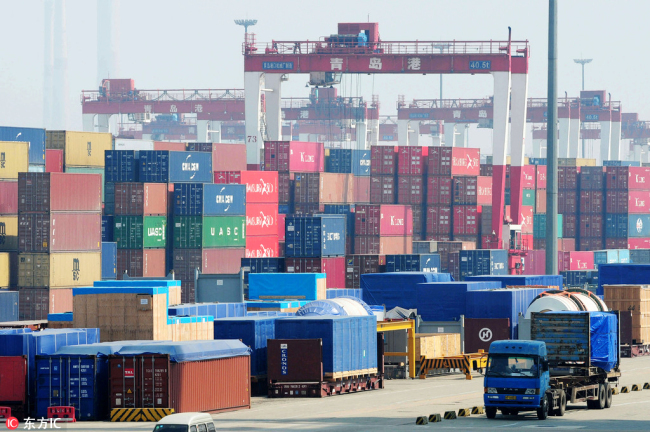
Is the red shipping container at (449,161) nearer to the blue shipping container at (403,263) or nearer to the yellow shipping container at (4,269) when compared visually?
the blue shipping container at (403,263)

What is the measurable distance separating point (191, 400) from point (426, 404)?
789 centimetres

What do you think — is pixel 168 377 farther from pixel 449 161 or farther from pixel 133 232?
pixel 449 161

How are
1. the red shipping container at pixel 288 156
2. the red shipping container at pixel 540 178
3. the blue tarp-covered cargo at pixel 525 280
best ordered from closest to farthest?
the blue tarp-covered cargo at pixel 525 280 → the red shipping container at pixel 288 156 → the red shipping container at pixel 540 178

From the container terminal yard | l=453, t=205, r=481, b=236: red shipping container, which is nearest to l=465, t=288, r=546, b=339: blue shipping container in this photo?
the container terminal yard

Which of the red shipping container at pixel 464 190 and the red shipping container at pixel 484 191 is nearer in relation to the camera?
the red shipping container at pixel 464 190

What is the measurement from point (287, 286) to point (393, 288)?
532cm

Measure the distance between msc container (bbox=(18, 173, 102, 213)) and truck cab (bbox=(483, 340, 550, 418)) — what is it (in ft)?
87.6

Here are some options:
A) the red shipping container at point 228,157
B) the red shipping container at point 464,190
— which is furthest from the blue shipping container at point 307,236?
the red shipping container at point 228,157

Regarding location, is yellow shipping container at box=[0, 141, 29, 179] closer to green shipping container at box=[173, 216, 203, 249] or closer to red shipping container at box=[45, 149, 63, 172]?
red shipping container at box=[45, 149, 63, 172]

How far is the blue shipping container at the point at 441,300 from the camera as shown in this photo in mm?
50094

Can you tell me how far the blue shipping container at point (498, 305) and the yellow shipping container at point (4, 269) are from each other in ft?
71.4

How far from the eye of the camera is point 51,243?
2032 inches

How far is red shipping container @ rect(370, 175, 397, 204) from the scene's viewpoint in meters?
80.6

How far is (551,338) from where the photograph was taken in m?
36.1
